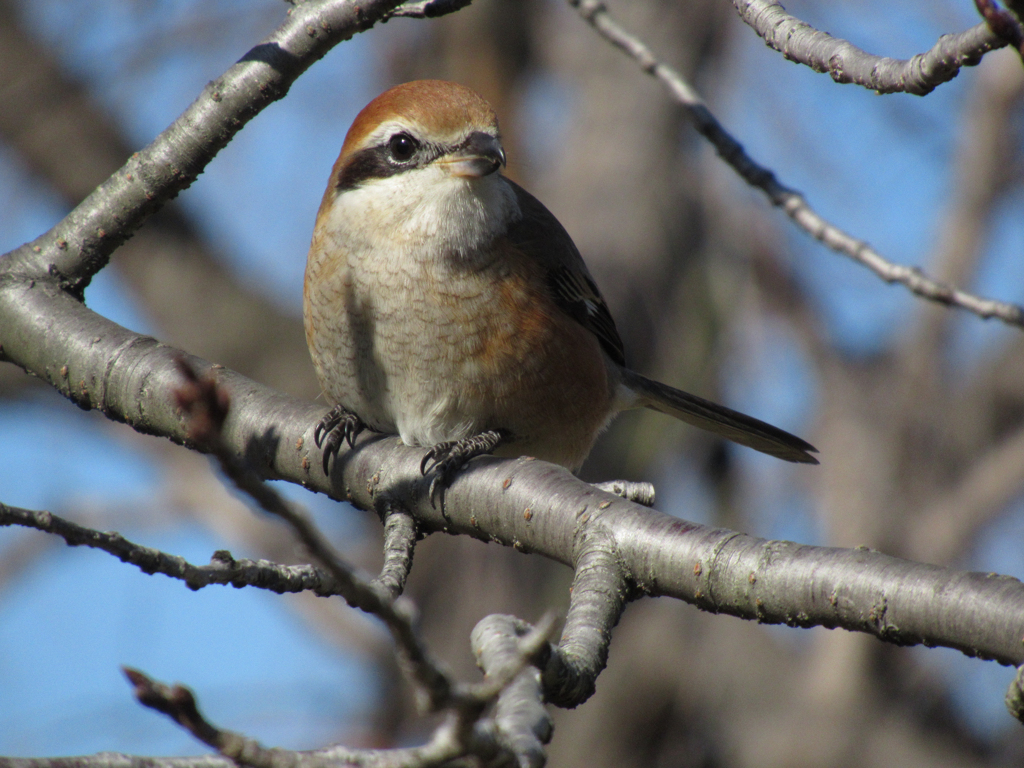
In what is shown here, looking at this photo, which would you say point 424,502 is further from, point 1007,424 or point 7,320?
point 1007,424

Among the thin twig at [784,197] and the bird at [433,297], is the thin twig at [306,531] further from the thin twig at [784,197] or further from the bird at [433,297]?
the thin twig at [784,197]

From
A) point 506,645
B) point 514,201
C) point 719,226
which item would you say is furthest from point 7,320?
point 719,226

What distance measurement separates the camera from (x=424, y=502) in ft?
7.85

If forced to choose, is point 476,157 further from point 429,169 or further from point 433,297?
point 433,297

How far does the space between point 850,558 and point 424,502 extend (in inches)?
41.7

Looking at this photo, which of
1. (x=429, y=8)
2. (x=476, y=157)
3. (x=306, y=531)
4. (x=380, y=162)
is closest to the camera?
(x=306, y=531)

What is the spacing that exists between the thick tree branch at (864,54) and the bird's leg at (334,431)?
1.53m

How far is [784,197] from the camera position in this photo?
275 cm

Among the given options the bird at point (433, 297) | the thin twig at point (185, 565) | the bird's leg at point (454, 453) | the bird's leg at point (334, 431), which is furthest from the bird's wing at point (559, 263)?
the thin twig at point (185, 565)

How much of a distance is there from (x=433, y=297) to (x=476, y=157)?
439mm

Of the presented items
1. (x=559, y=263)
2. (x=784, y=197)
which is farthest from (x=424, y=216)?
(x=784, y=197)

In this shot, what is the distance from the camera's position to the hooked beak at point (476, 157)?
9.43ft

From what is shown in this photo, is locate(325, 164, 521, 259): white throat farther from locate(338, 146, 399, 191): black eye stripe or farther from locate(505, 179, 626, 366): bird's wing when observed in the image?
locate(505, 179, 626, 366): bird's wing

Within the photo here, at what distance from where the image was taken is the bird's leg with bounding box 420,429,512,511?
2410 millimetres
